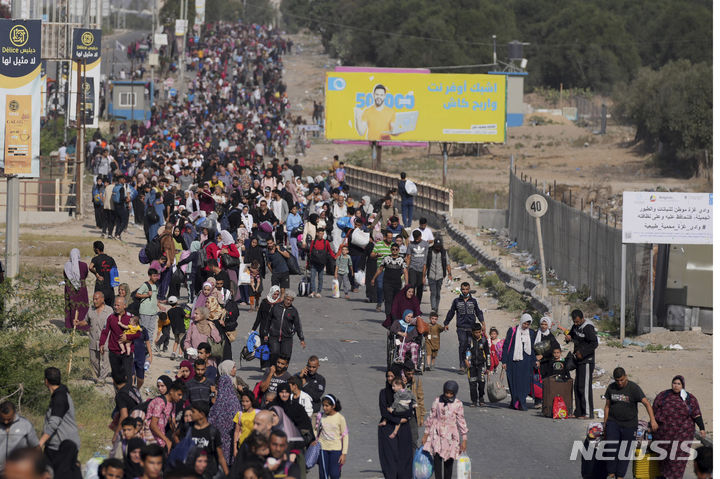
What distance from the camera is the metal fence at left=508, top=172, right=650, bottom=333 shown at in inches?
891

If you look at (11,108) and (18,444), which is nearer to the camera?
(18,444)

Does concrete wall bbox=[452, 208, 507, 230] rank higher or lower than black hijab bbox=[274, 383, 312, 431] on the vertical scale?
higher

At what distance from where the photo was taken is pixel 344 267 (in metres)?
24.8

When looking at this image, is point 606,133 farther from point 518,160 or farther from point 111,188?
point 111,188

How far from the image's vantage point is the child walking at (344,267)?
24422 mm

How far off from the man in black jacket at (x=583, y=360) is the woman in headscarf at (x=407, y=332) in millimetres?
2327

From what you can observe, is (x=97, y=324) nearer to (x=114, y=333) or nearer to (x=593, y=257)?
(x=114, y=333)

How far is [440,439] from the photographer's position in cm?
1277

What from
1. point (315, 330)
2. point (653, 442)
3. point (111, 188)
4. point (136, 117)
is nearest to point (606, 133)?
point (136, 117)

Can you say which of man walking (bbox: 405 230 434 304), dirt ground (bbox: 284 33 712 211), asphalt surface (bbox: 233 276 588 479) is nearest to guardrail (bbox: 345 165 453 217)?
dirt ground (bbox: 284 33 712 211)

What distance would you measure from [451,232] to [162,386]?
77.8 feet

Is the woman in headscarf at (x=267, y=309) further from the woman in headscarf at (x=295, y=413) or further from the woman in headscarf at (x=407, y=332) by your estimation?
the woman in headscarf at (x=295, y=413)

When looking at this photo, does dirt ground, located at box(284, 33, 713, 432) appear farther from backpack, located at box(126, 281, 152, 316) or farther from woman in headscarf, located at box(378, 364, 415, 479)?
backpack, located at box(126, 281, 152, 316)

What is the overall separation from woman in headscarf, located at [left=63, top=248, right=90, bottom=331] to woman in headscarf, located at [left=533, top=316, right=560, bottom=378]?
6242mm
